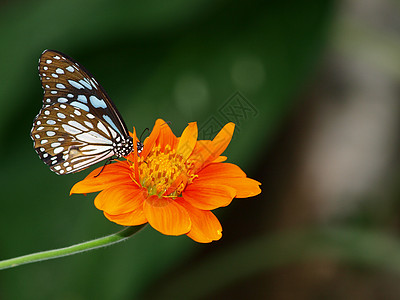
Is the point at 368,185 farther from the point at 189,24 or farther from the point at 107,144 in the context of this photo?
the point at 107,144

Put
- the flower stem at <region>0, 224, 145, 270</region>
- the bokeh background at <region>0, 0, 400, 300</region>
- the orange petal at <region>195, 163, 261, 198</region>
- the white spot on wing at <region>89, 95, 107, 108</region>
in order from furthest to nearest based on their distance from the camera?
the bokeh background at <region>0, 0, 400, 300</region> → the white spot on wing at <region>89, 95, 107, 108</region> → the orange petal at <region>195, 163, 261, 198</region> → the flower stem at <region>0, 224, 145, 270</region>

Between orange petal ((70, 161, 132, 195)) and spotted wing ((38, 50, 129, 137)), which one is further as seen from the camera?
spotted wing ((38, 50, 129, 137))

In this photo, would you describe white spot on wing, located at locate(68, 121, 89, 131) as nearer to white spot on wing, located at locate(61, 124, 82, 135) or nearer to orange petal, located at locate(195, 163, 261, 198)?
white spot on wing, located at locate(61, 124, 82, 135)

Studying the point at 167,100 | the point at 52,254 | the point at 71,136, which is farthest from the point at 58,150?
the point at 167,100

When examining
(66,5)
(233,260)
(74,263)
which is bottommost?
(233,260)

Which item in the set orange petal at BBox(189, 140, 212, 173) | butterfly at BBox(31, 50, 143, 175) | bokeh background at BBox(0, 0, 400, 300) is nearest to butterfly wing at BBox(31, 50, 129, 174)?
butterfly at BBox(31, 50, 143, 175)

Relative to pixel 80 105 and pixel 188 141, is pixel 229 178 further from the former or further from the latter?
pixel 80 105

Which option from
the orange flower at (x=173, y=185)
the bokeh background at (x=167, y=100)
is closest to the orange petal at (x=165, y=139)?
the orange flower at (x=173, y=185)

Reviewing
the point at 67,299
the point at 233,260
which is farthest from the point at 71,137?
the point at 233,260
